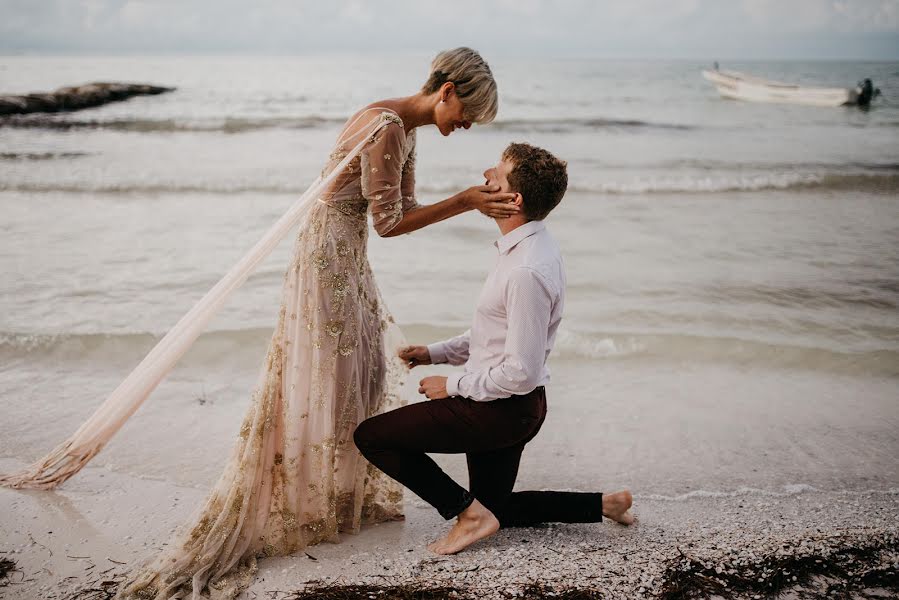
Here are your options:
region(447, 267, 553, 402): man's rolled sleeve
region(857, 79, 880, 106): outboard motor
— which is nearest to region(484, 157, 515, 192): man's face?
region(447, 267, 553, 402): man's rolled sleeve

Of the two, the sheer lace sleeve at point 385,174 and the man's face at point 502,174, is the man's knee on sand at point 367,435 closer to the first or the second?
the sheer lace sleeve at point 385,174

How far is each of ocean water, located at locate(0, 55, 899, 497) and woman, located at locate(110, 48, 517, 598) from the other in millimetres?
1011

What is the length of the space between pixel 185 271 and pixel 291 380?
517 cm

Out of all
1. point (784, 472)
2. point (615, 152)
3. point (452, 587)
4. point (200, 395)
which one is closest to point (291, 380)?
point (452, 587)

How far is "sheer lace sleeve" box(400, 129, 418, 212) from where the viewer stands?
2884mm

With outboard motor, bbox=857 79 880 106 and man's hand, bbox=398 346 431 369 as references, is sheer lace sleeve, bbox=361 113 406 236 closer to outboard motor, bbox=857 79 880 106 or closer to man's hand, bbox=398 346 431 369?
man's hand, bbox=398 346 431 369

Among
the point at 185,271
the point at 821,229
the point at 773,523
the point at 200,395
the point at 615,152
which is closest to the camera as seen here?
the point at 773,523

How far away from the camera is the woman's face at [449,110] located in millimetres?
2637

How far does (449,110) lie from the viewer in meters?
2.67

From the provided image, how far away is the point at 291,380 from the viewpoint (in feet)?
9.27

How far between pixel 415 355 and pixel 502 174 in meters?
0.92

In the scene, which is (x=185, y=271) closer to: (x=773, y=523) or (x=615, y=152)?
(x=773, y=523)

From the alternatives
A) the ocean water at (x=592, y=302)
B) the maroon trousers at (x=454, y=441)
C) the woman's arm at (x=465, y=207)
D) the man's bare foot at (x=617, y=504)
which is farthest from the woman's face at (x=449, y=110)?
the ocean water at (x=592, y=302)

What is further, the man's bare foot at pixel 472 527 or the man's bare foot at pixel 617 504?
the man's bare foot at pixel 617 504
